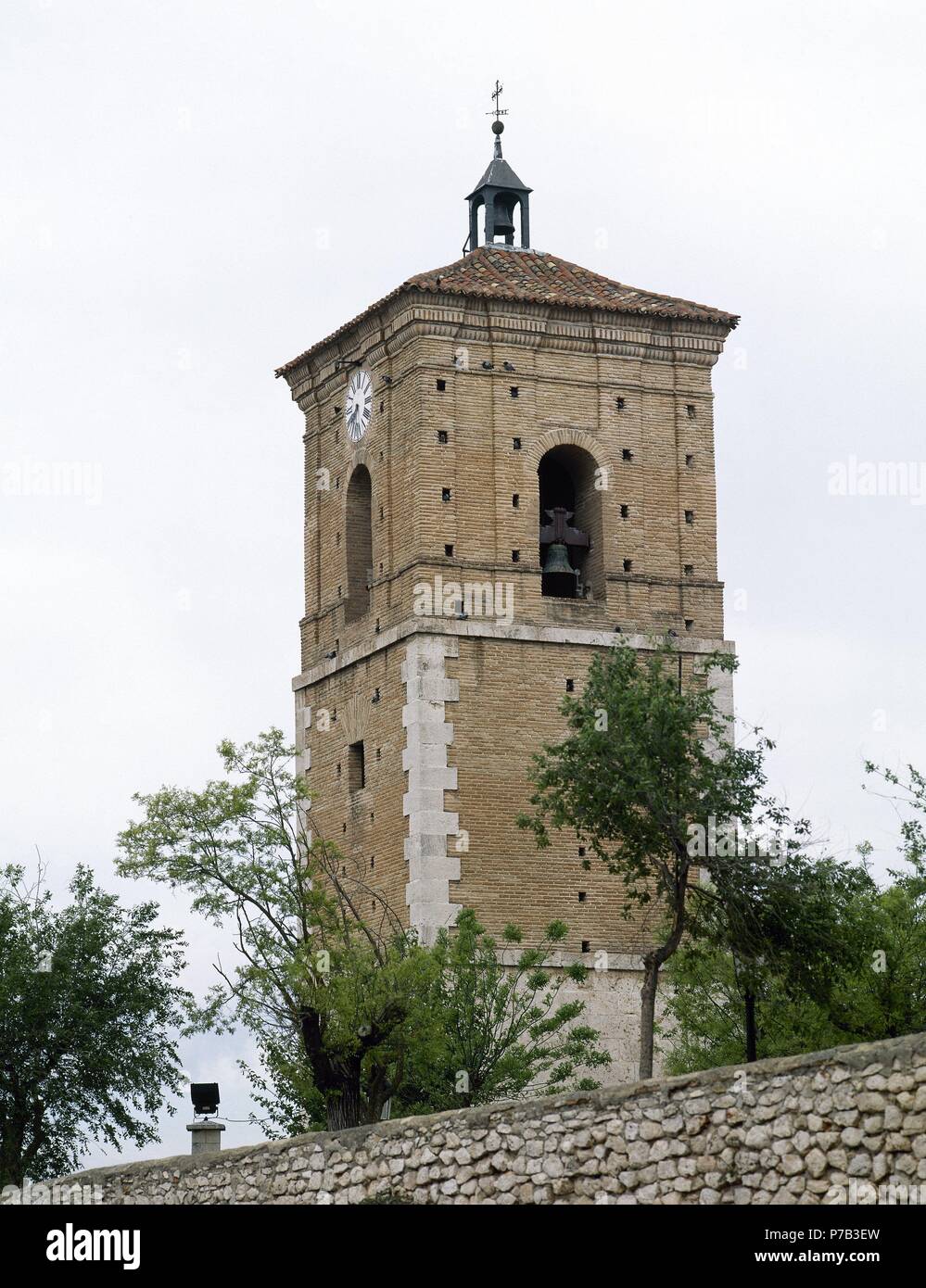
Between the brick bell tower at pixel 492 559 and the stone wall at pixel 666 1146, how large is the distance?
16.7 metres

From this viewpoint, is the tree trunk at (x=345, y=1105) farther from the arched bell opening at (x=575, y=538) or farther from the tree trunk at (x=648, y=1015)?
the arched bell opening at (x=575, y=538)

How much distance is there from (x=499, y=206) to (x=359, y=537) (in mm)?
7165

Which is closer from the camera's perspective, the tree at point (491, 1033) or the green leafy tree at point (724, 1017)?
the green leafy tree at point (724, 1017)

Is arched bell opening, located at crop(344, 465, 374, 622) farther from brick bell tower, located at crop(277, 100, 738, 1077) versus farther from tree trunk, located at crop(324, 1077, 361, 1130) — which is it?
tree trunk, located at crop(324, 1077, 361, 1130)

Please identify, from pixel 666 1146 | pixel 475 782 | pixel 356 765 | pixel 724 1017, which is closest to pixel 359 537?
pixel 356 765

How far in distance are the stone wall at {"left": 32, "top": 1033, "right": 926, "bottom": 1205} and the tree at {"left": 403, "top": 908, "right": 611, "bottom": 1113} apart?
1027cm

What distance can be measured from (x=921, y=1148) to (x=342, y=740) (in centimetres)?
2796

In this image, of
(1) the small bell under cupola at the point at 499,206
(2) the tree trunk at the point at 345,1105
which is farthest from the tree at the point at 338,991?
(1) the small bell under cupola at the point at 499,206

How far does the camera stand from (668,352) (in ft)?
151

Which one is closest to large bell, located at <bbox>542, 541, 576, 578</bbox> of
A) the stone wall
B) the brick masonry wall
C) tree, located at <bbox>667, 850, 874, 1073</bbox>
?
the brick masonry wall

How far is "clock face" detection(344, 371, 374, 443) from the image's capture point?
1807 inches

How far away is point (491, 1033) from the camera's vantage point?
121 feet

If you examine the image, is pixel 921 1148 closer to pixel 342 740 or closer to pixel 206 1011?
pixel 206 1011

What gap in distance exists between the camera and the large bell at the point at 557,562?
4419 centimetres
